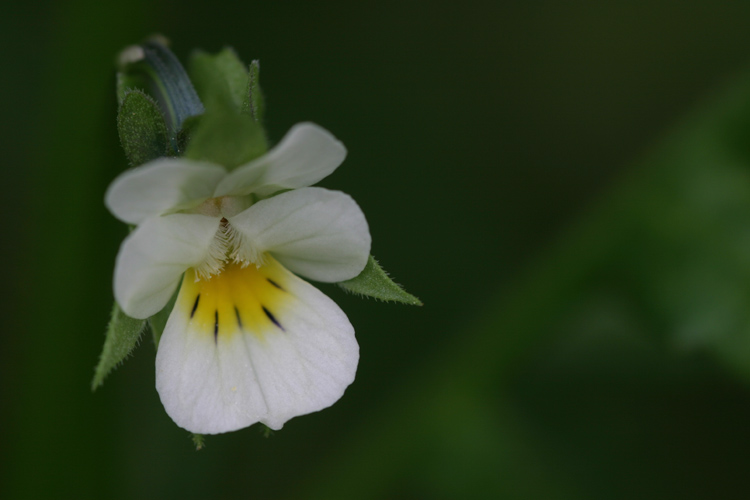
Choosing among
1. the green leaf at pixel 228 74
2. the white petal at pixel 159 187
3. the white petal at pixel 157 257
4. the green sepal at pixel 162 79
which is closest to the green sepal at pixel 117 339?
the white petal at pixel 157 257

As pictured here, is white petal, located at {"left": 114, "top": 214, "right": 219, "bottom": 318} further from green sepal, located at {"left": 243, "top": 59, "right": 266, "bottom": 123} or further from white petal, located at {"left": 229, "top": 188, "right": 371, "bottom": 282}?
green sepal, located at {"left": 243, "top": 59, "right": 266, "bottom": 123}

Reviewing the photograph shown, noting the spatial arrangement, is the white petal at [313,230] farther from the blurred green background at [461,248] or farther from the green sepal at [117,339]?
the blurred green background at [461,248]

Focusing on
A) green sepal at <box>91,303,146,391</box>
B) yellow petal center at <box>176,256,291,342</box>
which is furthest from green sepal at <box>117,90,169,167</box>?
green sepal at <box>91,303,146,391</box>

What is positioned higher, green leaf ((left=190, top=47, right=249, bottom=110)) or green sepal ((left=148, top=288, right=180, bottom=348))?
green leaf ((left=190, top=47, right=249, bottom=110))

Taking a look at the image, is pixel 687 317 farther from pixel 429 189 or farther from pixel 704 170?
pixel 429 189

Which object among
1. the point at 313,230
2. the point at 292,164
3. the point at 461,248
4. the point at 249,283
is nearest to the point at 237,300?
the point at 249,283
